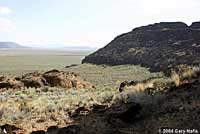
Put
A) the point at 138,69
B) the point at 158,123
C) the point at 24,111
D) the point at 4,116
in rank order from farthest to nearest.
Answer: the point at 138,69
the point at 24,111
the point at 4,116
the point at 158,123

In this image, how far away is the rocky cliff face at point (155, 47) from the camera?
64.8 metres

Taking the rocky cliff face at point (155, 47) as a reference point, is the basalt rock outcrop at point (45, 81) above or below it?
below

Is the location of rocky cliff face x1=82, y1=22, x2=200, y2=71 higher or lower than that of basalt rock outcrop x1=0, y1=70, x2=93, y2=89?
higher

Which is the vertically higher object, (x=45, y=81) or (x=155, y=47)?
(x=155, y=47)

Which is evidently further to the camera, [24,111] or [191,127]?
[24,111]

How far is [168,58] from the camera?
6550 cm

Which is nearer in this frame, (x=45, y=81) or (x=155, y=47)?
(x=45, y=81)

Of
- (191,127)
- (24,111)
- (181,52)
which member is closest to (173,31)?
(181,52)

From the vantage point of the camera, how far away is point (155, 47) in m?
77.6

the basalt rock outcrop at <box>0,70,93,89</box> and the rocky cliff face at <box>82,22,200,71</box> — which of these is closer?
the basalt rock outcrop at <box>0,70,93,89</box>

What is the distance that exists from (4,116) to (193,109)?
25.9 feet

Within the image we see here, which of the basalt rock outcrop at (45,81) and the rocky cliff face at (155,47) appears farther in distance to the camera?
the rocky cliff face at (155,47)

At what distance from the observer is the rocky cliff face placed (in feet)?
213

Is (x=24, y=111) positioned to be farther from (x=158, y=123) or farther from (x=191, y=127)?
(x=191, y=127)
